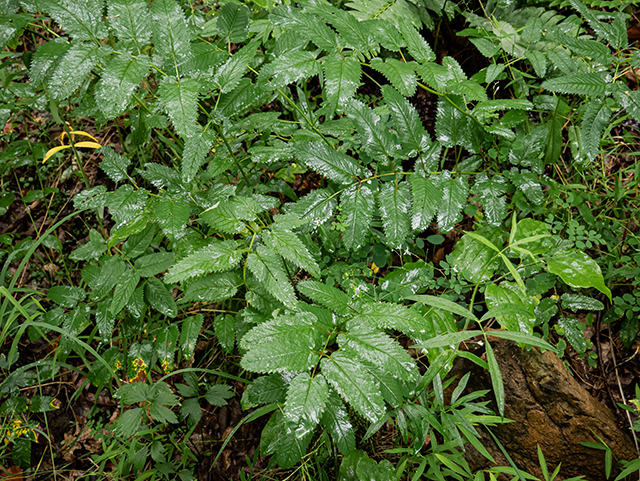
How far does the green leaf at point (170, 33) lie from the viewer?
119 centimetres

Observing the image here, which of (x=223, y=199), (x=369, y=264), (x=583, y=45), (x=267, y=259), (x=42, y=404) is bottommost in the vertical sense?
(x=42, y=404)

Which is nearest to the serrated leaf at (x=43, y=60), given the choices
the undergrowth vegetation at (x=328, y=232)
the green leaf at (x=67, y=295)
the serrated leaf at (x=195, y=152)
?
the undergrowth vegetation at (x=328, y=232)

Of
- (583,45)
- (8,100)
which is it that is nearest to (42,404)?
(8,100)

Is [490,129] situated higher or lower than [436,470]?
higher

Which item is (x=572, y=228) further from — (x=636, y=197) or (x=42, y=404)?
(x=42, y=404)

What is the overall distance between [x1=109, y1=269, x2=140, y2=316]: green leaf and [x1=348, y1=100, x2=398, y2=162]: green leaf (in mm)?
1130

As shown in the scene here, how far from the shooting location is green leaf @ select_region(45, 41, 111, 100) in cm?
107

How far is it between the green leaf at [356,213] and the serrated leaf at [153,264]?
80 centimetres

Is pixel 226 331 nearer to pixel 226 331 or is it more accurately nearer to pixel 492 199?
pixel 226 331

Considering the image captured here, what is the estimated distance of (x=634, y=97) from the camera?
139 cm

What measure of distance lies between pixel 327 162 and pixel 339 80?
1.21ft

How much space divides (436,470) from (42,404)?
7.26ft

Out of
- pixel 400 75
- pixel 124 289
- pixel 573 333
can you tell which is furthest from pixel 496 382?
pixel 124 289

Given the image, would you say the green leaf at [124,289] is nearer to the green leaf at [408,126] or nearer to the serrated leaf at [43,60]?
the serrated leaf at [43,60]
